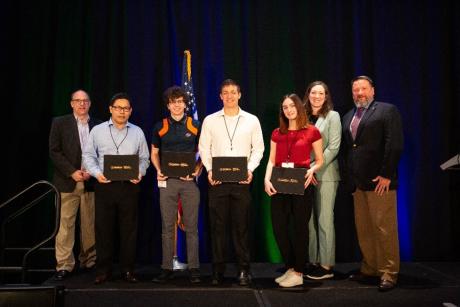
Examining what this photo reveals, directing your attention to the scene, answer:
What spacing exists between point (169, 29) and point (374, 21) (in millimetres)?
2378

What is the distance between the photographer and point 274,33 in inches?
197

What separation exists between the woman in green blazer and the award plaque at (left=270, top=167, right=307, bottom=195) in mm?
524

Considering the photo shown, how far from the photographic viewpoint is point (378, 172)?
3750 millimetres

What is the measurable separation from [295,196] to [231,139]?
75 centimetres

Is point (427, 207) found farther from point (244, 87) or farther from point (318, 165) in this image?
point (244, 87)

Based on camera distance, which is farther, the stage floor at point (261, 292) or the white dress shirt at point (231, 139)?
the white dress shirt at point (231, 139)

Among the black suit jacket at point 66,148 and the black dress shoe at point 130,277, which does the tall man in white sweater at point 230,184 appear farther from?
the black suit jacket at point 66,148

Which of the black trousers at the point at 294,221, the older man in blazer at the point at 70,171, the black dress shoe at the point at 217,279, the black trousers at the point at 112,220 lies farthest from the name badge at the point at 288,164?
the older man in blazer at the point at 70,171

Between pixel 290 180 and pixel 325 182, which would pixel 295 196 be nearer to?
pixel 290 180

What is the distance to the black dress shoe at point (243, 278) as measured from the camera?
12.3ft

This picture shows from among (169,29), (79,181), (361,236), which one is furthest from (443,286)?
(169,29)

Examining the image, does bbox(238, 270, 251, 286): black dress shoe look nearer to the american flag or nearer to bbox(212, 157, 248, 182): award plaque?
bbox(212, 157, 248, 182): award plaque

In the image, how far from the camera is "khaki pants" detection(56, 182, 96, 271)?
421 cm

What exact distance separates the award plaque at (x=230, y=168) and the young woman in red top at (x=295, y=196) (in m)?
0.25
